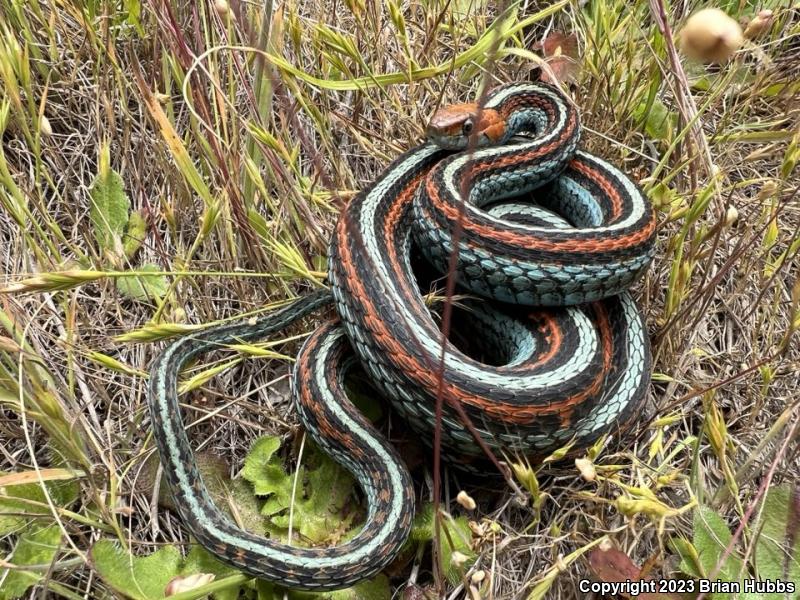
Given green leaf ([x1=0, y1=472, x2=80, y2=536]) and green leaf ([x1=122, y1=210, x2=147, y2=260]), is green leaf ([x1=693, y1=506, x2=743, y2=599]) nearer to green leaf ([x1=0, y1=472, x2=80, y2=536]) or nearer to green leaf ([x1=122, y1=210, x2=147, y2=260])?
green leaf ([x1=0, y1=472, x2=80, y2=536])

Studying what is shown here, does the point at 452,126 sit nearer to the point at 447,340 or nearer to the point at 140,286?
the point at 447,340

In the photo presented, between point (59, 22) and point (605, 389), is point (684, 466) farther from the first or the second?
point (59, 22)

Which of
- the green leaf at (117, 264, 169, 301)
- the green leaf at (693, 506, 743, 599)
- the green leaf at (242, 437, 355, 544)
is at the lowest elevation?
the green leaf at (242, 437, 355, 544)

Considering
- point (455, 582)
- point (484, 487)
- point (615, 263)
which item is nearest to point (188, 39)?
point (615, 263)

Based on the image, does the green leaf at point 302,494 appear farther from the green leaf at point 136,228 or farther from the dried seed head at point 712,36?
the dried seed head at point 712,36

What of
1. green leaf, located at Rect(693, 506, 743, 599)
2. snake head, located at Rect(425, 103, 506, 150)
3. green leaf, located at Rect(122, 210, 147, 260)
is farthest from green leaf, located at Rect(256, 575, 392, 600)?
snake head, located at Rect(425, 103, 506, 150)

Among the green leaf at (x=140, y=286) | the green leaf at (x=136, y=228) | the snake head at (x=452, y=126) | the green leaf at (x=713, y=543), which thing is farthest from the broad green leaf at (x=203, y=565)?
the snake head at (x=452, y=126)
